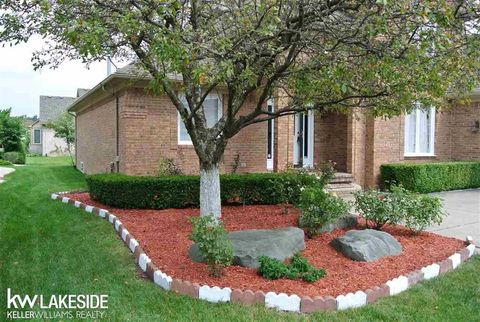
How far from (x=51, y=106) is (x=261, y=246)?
47052 mm

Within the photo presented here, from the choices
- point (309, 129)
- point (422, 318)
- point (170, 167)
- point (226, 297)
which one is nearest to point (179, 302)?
point (226, 297)

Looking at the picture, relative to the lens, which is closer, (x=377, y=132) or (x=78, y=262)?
(x=78, y=262)

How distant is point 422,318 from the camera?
13.6 ft

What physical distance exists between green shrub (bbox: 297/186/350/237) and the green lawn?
184 cm

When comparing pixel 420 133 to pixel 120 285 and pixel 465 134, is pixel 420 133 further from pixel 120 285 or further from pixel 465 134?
pixel 120 285

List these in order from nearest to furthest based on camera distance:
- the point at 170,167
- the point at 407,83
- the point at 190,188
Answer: the point at 407,83
the point at 190,188
the point at 170,167

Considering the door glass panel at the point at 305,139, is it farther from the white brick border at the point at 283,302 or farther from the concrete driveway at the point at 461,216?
the white brick border at the point at 283,302

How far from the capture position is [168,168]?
1103cm

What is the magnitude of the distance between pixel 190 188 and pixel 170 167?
2177 mm

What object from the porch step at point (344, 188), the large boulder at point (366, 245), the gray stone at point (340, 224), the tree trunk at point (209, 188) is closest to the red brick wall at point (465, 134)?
the porch step at point (344, 188)

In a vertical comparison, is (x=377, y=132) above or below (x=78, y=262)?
above

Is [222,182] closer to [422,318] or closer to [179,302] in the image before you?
[179,302]

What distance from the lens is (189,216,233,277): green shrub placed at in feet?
15.4

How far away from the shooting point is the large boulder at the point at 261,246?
521cm
